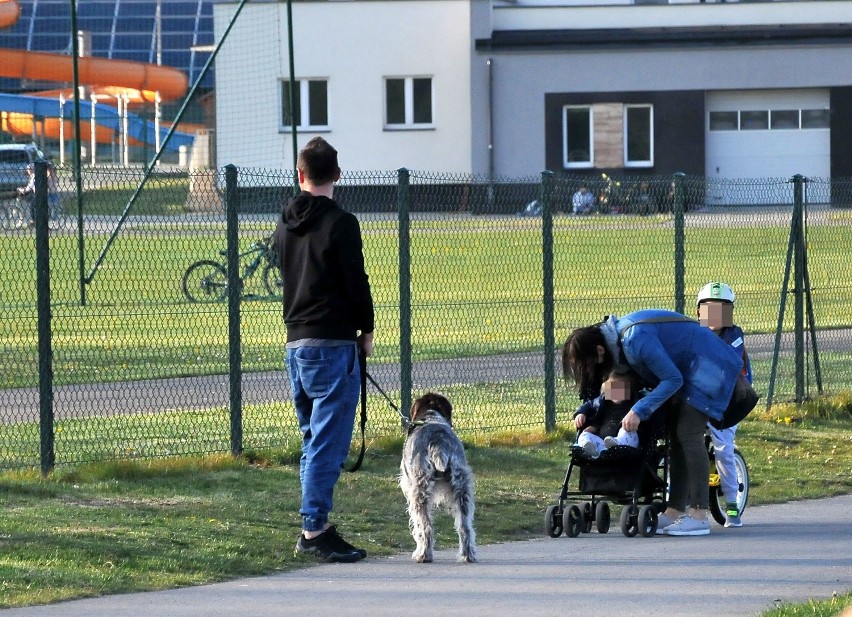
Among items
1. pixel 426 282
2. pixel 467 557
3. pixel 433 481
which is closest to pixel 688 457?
pixel 467 557

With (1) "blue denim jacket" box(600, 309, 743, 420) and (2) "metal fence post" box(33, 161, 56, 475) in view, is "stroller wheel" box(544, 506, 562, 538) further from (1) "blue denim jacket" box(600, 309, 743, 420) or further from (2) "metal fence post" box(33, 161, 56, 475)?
(2) "metal fence post" box(33, 161, 56, 475)

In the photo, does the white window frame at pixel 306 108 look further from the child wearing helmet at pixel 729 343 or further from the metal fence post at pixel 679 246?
the child wearing helmet at pixel 729 343

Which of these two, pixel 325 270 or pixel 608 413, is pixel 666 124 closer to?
pixel 608 413

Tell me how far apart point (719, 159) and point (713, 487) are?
38.0 m

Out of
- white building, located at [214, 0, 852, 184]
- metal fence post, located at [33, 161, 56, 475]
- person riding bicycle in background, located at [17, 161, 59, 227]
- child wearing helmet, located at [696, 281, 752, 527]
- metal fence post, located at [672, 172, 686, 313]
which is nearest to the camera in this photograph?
child wearing helmet, located at [696, 281, 752, 527]

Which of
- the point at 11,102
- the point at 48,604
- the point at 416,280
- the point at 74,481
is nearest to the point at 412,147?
the point at 11,102

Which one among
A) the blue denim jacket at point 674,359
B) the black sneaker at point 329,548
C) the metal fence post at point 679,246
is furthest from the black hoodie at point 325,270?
the metal fence post at point 679,246

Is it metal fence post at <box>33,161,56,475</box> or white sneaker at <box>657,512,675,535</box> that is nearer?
white sneaker at <box>657,512,675,535</box>

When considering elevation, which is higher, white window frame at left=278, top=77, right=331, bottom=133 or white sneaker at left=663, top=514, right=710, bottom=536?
white window frame at left=278, top=77, right=331, bottom=133

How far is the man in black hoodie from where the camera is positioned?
7344 millimetres

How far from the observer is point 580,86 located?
45.3m

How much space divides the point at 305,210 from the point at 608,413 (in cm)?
228

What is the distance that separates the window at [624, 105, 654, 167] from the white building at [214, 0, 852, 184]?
44 millimetres

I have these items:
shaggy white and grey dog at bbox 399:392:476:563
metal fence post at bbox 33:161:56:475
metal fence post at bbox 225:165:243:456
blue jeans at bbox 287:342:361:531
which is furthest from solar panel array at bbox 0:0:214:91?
shaggy white and grey dog at bbox 399:392:476:563
